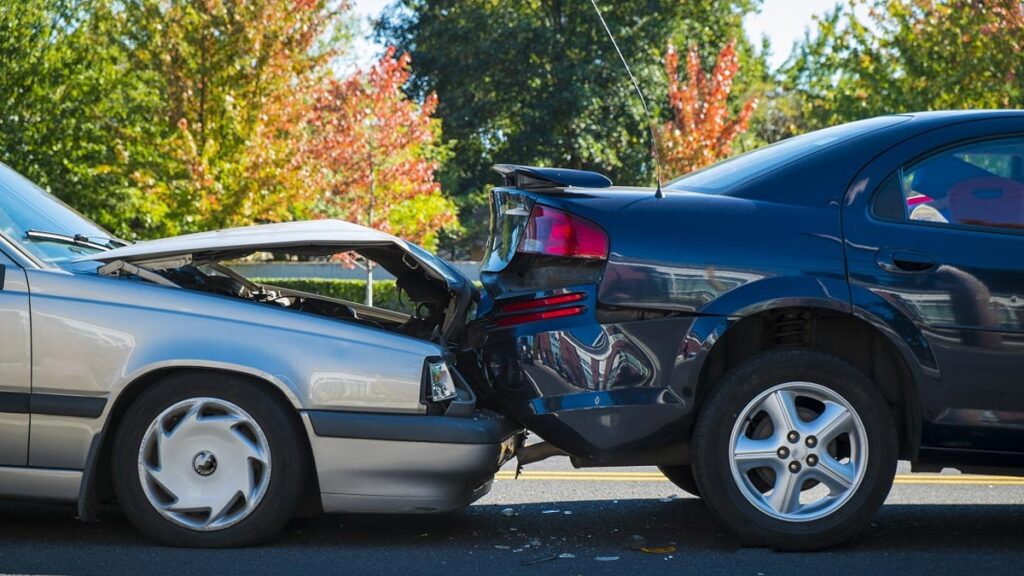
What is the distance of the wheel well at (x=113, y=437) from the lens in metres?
4.42

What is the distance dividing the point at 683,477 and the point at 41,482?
9.10 feet

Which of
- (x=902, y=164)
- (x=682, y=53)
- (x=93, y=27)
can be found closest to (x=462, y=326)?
(x=902, y=164)

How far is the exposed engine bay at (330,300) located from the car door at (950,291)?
164cm

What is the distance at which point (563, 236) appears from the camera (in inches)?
180

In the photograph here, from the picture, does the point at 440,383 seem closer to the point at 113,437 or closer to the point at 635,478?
the point at 113,437

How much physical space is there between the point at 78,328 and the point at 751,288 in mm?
2406

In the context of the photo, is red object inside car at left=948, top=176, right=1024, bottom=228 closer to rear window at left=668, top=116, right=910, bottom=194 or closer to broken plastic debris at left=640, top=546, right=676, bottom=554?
rear window at left=668, top=116, right=910, bottom=194

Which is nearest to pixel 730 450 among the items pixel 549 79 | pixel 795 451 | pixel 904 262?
pixel 795 451

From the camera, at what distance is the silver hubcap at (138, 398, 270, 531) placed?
14.5 ft

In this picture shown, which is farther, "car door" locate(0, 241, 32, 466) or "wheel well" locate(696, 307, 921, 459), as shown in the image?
"wheel well" locate(696, 307, 921, 459)

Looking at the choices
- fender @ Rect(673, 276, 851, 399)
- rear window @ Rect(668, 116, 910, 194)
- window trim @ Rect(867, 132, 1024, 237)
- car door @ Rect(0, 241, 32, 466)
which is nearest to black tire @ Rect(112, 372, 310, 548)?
car door @ Rect(0, 241, 32, 466)

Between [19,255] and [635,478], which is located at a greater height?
[19,255]

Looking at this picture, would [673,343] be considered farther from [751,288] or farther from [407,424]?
[407,424]

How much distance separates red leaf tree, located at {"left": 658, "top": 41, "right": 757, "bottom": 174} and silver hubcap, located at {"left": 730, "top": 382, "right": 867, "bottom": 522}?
75.5 ft
